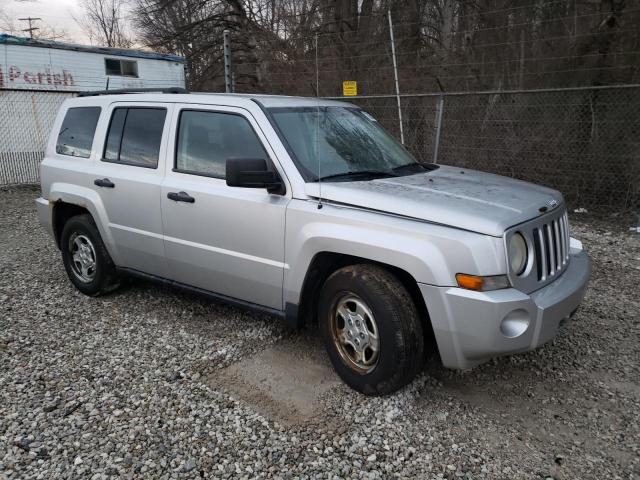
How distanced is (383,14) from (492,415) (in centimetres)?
1135

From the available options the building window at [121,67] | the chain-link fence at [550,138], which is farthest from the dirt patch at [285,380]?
the building window at [121,67]

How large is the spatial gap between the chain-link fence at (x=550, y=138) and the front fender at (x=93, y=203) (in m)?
5.05

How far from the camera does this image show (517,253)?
3021 mm

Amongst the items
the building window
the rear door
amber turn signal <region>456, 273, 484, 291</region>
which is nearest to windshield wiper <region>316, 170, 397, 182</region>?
amber turn signal <region>456, 273, 484, 291</region>

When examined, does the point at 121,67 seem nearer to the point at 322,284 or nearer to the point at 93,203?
the point at 93,203

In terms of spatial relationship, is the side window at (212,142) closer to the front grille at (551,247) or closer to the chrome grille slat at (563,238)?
the front grille at (551,247)

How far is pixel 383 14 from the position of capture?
1258cm

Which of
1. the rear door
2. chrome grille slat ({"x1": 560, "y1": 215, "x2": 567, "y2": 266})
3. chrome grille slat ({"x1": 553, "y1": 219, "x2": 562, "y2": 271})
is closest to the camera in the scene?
chrome grille slat ({"x1": 553, "y1": 219, "x2": 562, "y2": 271})

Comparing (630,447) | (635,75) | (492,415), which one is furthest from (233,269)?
(635,75)

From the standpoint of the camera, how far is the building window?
56.3ft

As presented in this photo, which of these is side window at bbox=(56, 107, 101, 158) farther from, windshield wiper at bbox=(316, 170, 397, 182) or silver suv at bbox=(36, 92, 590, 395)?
windshield wiper at bbox=(316, 170, 397, 182)

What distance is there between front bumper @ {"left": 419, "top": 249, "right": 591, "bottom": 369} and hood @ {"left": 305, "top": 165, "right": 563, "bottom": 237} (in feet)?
1.23

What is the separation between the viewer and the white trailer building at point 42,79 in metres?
13.5

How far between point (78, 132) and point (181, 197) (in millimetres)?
1785
